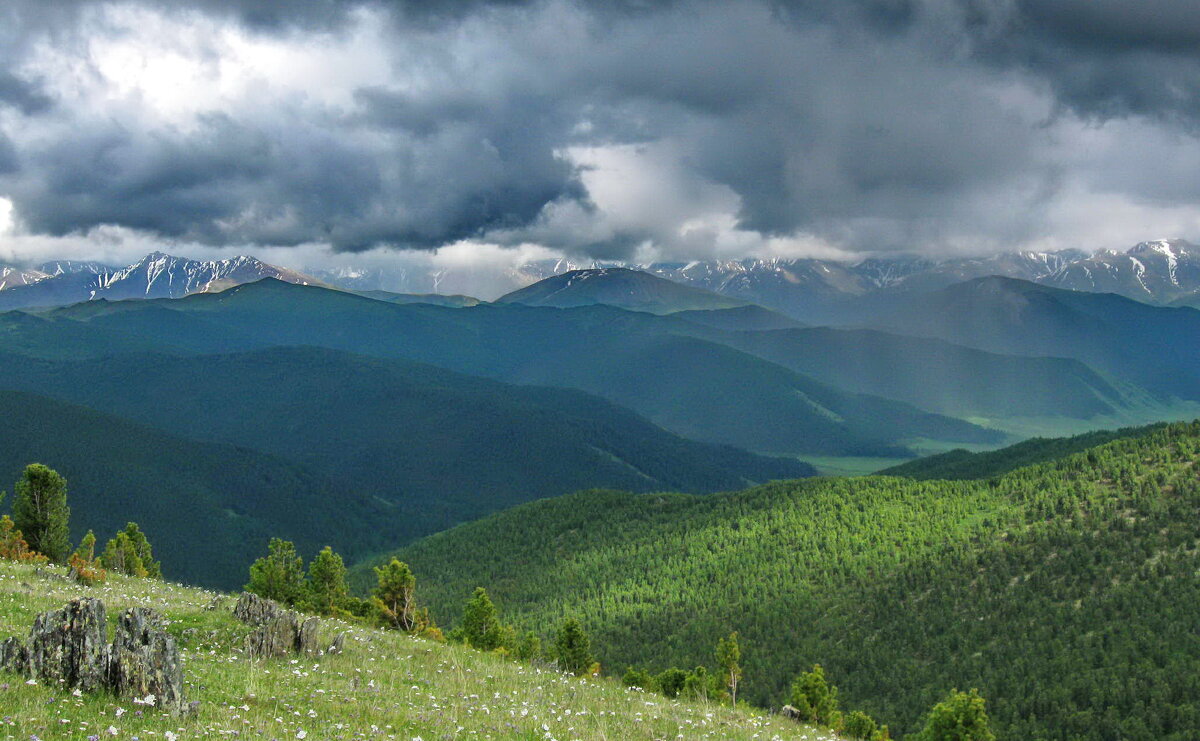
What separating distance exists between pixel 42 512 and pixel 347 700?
3034 inches

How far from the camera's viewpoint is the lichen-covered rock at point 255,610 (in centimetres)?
2998

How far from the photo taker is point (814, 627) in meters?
188

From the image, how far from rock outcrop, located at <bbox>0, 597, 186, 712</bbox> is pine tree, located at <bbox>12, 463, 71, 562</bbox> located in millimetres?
A: 73961

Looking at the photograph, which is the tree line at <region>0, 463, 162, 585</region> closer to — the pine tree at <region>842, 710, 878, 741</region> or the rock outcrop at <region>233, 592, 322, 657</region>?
the rock outcrop at <region>233, 592, 322, 657</region>

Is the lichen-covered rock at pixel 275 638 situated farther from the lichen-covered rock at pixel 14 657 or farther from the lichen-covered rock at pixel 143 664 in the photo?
the lichen-covered rock at pixel 143 664

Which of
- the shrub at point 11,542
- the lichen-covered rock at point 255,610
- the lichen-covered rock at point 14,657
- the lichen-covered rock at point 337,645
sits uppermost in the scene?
the lichen-covered rock at point 14,657

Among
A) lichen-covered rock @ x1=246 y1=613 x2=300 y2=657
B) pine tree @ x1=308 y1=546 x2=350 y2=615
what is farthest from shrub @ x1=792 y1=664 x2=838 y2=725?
lichen-covered rock @ x1=246 y1=613 x2=300 y2=657

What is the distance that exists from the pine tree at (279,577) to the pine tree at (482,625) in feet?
57.8

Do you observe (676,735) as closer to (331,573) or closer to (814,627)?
(331,573)

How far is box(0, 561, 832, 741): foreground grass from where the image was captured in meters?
15.2

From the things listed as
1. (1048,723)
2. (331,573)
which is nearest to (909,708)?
(1048,723)

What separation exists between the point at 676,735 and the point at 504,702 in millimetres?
5143

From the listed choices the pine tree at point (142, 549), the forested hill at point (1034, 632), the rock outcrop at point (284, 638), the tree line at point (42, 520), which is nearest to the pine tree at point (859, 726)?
the forested hill at point (1034, 632)

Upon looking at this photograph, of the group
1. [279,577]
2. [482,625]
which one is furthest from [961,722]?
[279,577]
